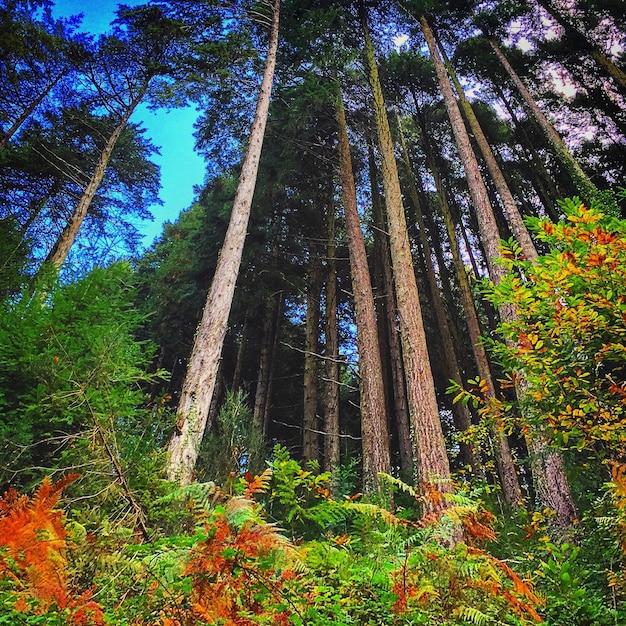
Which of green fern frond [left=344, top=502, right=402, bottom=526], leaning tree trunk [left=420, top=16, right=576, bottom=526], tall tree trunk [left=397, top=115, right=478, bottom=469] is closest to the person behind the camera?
green fern frond [left=344, top=502, right=402, bottom=526]

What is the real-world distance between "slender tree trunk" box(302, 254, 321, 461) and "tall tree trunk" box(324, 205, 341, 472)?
42 cm

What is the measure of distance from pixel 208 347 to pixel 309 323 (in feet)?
27.6

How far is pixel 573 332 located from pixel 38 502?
171 inches

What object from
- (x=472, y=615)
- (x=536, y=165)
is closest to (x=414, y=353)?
(x=472, y=615)

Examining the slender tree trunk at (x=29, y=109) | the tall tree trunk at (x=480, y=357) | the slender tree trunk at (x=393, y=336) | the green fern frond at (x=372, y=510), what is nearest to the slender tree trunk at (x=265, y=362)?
the slender tree trunk at (x=393, y=336)

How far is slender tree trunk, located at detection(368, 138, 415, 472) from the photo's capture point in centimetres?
1323

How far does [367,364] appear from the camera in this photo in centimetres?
870

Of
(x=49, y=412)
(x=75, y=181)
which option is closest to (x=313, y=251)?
(x=75, y=181)

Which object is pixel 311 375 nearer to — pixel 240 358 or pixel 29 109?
pixel 240 358

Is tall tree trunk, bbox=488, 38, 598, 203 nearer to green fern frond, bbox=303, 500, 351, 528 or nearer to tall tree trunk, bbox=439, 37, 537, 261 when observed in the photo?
tall tree trunk, bbox=439, 37, 537, 261

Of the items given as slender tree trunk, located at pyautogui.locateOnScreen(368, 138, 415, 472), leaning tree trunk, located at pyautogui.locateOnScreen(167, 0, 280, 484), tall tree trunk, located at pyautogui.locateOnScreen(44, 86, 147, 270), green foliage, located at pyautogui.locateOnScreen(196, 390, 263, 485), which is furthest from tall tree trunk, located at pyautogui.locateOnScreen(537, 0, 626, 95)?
green foliage, located at pyautogui.locateOnScreen(196, 390, 263, 485)

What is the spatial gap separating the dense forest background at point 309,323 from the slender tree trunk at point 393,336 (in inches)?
5.2

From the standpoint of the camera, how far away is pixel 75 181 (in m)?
11.4

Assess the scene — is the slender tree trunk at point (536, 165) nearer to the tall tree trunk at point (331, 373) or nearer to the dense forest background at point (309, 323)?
the dense forest background at point (309, 323)
